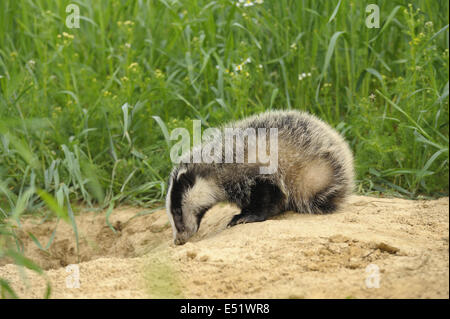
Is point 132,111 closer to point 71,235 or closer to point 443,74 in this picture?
point 71,235

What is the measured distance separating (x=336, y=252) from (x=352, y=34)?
256cm

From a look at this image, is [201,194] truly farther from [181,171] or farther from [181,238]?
[181,238]

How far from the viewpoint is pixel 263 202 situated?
3646 mm

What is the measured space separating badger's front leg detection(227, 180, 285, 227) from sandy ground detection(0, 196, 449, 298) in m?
0.10

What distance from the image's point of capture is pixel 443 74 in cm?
456

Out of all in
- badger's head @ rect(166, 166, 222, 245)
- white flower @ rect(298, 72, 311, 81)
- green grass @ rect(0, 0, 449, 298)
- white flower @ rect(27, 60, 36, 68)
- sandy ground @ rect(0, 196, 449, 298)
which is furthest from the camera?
white flower @ rect(27, 60, 36, 68)

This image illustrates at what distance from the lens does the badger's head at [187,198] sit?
11.8 feet

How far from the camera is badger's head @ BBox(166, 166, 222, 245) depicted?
3582 millimetres

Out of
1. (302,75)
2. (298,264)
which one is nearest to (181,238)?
(298,264)

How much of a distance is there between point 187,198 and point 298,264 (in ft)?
4.14

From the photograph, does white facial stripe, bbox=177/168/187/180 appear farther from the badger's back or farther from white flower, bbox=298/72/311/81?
white flower, bbox=298/72/311/81

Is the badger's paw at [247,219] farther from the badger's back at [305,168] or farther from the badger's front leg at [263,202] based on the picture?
the badger's back at [305,168]

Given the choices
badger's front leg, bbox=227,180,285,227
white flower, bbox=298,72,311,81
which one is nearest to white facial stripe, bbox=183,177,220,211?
badger's front leg, bbox=227,180,285,227

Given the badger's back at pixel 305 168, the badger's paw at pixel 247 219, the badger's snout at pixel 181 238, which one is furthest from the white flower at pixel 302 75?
the badger's snout at pixel 181 238
